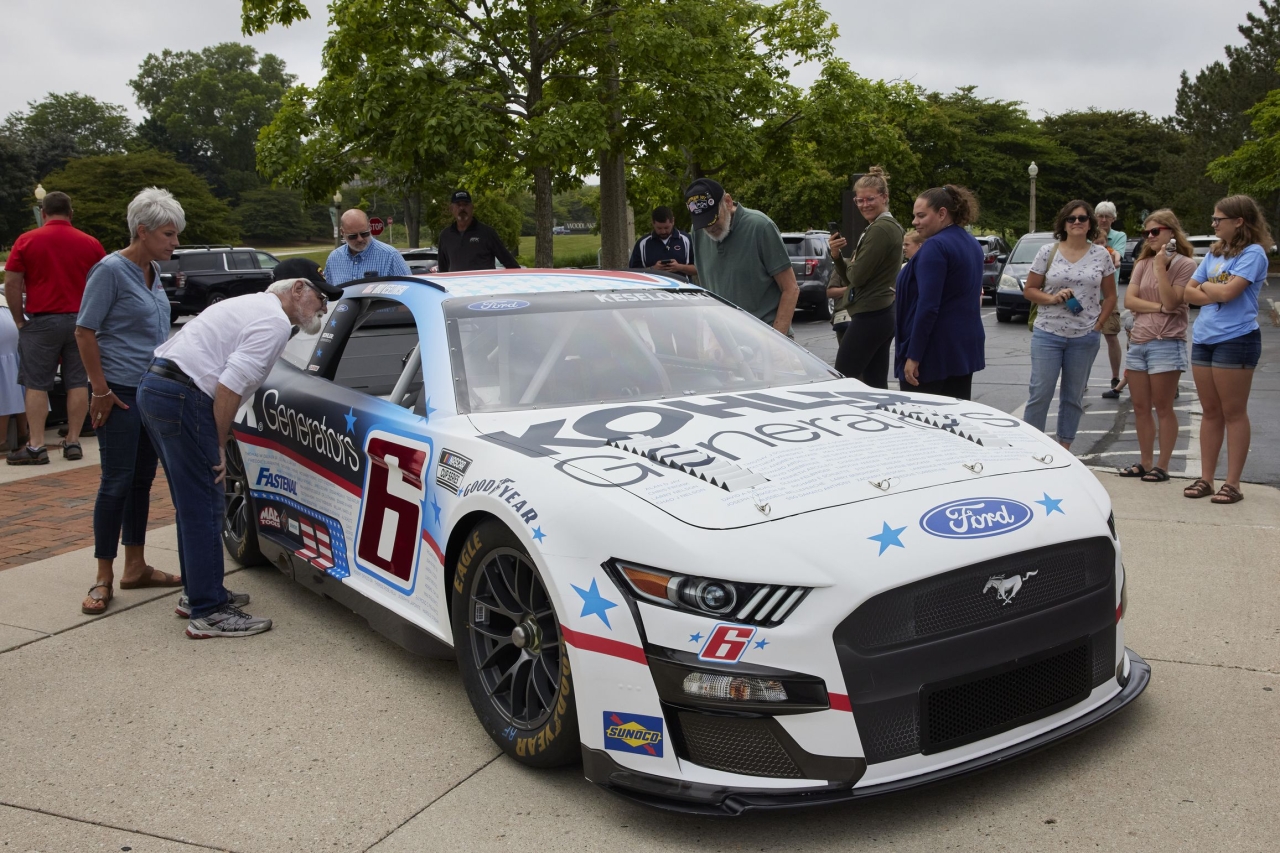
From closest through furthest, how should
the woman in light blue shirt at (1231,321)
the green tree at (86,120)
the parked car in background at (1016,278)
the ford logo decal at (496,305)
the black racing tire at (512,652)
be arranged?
1. the black racing tire at (512,652)
2. the ford logo decal at (496,305)
3. the woman in light blue shirt at (1231,321)
4. the parked car in background at (1016,278)
5. the green tree at (86,120)

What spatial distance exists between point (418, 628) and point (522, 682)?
62 centimetres

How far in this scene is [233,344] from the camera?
4.42m

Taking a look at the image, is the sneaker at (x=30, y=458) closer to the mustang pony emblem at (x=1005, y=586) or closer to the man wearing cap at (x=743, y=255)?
the man wearing cap at (x=743, y=255)

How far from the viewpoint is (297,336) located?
211 inches

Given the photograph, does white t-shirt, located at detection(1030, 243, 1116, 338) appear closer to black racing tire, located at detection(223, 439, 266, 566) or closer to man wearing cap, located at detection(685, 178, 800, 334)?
man wearing cap, located at detection(685, 178, 800, 334)

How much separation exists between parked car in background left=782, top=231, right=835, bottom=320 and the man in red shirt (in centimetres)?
1400

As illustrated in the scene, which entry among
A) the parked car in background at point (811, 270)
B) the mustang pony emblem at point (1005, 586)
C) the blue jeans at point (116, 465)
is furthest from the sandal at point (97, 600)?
the parked car in background at point (811, 270)

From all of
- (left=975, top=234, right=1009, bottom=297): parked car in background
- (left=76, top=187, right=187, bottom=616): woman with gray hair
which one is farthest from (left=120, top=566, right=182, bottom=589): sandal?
(left=975, top=234, right=1009, bottom=297): parked car in background

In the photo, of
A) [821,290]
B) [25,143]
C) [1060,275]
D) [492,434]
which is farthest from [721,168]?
[25,143]

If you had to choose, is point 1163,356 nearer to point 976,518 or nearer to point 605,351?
point 605,351

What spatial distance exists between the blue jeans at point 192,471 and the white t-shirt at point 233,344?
0.33 ft

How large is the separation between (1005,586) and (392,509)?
2097 mm

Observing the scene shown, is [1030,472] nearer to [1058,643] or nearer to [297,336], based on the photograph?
[1058,643]

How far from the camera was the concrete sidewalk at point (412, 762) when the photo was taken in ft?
9.39
